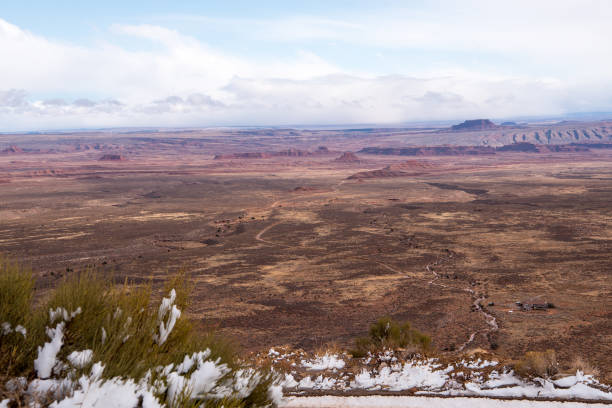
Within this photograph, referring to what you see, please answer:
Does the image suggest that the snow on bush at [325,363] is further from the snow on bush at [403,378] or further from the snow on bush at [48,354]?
the snow on bush at [48,354]

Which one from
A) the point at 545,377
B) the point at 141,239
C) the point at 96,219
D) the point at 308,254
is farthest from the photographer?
the point at 96,219

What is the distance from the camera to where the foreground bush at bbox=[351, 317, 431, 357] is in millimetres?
12133

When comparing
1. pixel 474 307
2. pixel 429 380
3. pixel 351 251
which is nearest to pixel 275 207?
pixel 351 251

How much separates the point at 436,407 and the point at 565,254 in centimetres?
2846

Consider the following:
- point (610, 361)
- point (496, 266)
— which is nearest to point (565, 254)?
point (496, 266)

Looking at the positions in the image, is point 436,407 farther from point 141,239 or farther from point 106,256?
point 141,239

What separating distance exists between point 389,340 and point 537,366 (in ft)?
13.9

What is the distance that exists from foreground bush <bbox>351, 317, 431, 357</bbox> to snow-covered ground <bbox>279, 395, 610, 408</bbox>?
3117 millimetres

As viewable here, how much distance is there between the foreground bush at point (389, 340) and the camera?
1213 centimetres

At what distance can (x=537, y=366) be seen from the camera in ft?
30.1

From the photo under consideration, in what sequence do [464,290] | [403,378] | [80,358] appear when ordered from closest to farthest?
1. [80,358]
2. [403,378]
3. [464,290]

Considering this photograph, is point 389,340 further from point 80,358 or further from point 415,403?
point 80,358

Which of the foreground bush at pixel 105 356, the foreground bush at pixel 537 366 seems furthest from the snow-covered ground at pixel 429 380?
the foreground bush at pixel 105 356

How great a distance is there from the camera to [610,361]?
13430 millimetres
